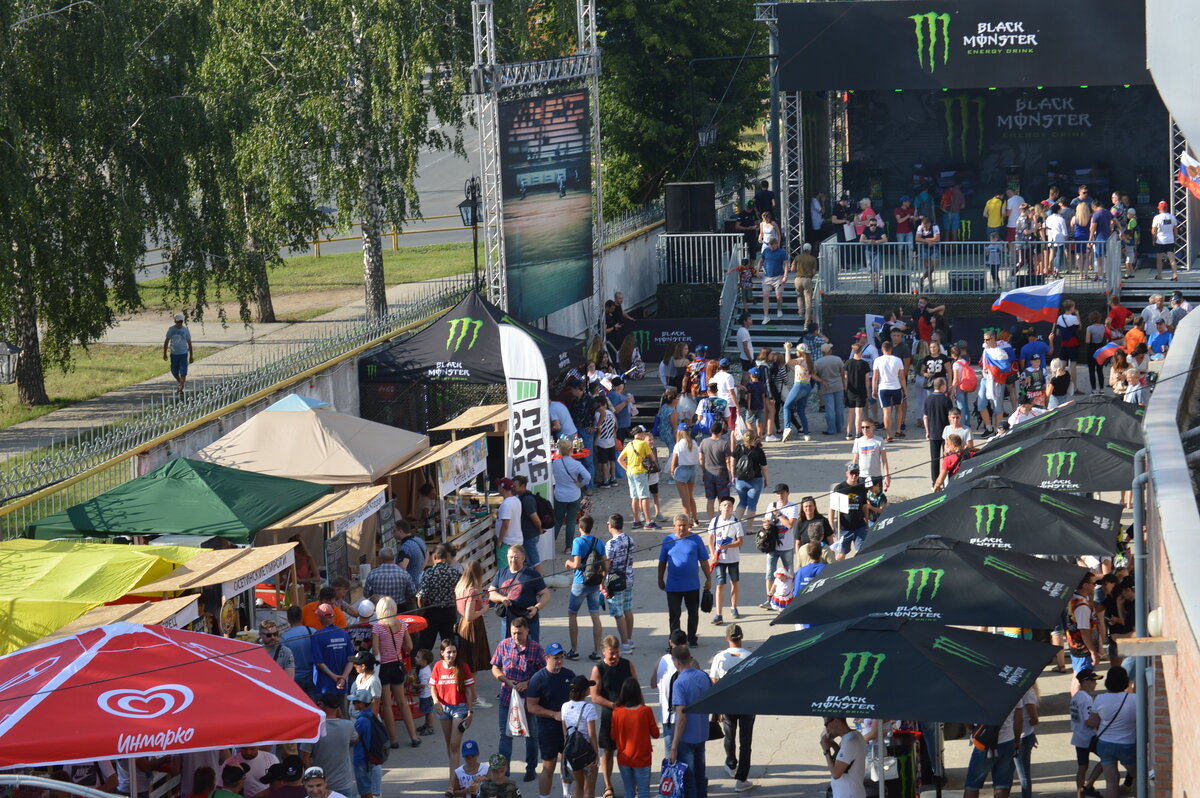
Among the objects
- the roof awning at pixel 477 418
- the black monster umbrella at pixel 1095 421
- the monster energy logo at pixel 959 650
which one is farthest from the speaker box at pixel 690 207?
A: the monster energy logo at pixel 959 650

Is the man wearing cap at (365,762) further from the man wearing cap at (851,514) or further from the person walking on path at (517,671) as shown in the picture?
the man wearing cap at (851,514)

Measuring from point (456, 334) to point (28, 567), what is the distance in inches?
356

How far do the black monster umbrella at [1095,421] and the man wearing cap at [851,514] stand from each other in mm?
1625

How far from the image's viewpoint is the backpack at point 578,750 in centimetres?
1166

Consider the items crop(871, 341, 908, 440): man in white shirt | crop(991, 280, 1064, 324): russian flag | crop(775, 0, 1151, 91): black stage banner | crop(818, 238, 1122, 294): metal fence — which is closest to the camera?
crop(871, 341, 908, 440): man in white shirt

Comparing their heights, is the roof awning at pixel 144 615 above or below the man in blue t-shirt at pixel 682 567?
above

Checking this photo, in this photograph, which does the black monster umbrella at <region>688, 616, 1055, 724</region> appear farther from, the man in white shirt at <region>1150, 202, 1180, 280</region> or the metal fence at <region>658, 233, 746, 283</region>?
the metal fence at <region>658, 233, 746, 283</region>

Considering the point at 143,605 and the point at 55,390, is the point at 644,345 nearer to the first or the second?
the point at 55,390

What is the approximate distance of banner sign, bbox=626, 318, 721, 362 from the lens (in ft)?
88.2

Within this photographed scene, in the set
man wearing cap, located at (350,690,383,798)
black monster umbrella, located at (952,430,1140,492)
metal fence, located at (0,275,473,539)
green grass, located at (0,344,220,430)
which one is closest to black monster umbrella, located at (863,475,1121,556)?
black monster umbrella, located at (952,430,1140,492)

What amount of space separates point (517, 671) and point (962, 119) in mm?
23689

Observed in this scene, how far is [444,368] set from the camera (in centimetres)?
2061

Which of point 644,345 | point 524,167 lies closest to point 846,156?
point 644,345

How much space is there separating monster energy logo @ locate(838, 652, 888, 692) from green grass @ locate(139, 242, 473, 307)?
27.2 m
